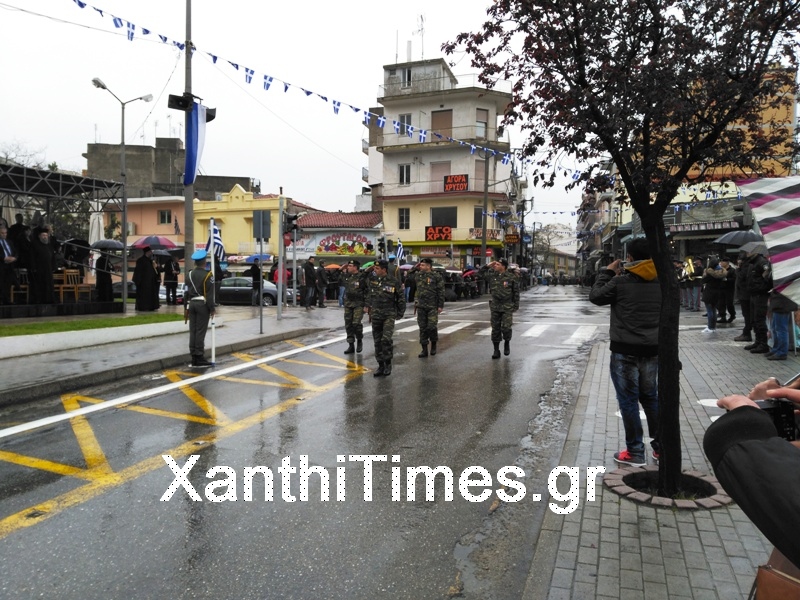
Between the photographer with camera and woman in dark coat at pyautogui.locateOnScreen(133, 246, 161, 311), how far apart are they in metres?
18.0

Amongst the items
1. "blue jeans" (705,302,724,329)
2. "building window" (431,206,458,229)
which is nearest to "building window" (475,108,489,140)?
"building window" (431,206,458,229)

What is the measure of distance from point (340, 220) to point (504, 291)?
38.3 metres

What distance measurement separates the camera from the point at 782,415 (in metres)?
2.04

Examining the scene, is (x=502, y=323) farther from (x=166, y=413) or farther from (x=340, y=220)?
(x=340, y=220)

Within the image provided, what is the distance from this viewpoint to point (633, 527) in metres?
3.84

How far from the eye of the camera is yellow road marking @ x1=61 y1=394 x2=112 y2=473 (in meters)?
5.21

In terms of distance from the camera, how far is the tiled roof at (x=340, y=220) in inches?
1877

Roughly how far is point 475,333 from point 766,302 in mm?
6555

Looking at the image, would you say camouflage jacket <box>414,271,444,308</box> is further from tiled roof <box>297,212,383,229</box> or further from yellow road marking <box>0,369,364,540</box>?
tiled roof <box>297,212,383,229</box>

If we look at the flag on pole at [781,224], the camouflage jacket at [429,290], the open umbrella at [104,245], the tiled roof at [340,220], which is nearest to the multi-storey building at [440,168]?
the tiled roof at [340,220]

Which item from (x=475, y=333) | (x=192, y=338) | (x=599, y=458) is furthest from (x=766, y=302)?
(x=192, y=338)

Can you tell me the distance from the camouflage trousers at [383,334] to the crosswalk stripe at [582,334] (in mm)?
5374

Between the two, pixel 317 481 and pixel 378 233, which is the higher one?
pixel 378 233

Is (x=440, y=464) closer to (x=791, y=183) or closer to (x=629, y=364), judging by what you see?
(x=629, y=364)
